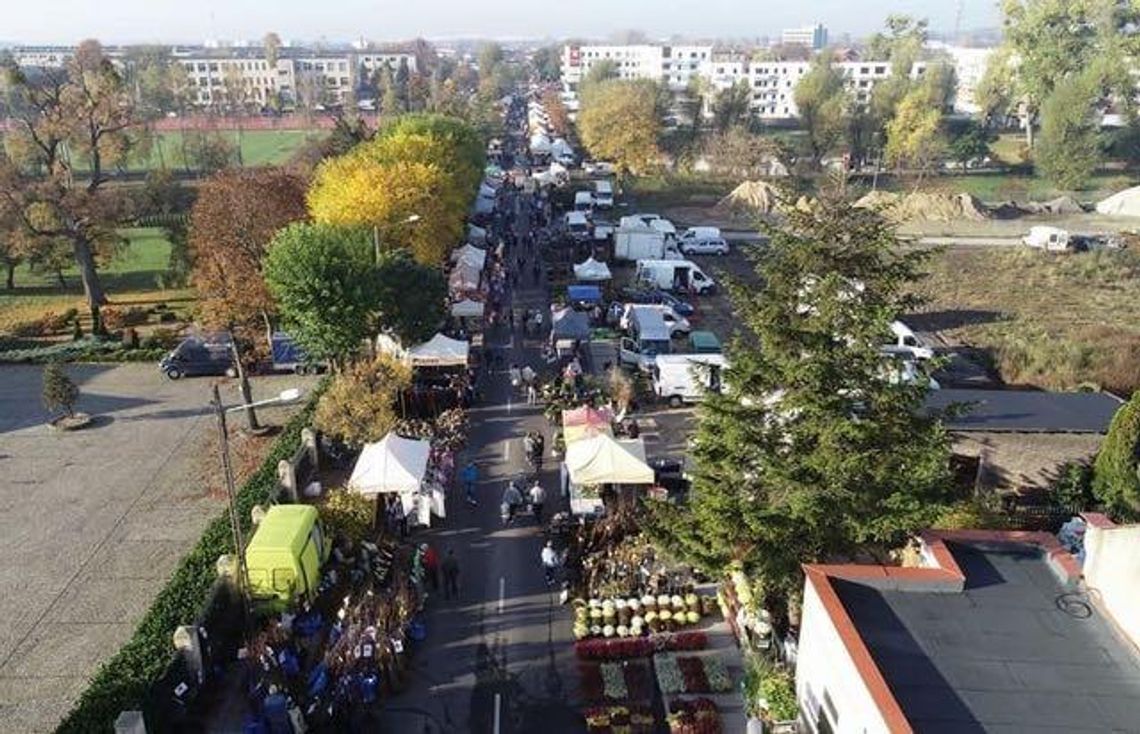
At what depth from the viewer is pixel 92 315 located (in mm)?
33344

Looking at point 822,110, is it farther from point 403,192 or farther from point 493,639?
point 493,639

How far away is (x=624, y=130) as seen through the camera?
6094cm

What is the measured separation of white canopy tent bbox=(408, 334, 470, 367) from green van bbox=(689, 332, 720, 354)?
787cm

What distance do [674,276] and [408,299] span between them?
48.4ft

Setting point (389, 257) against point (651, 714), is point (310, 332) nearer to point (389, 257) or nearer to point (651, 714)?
point (389, 257)

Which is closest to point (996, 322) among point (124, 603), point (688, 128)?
point (124, 603)

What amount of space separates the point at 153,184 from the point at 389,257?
2574cm

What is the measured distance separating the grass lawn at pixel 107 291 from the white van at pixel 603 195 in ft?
85.4

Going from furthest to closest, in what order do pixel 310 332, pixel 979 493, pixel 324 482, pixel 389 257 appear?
pixel 389 257
pixel 310 332
pixel 324 482
pixel 979 493

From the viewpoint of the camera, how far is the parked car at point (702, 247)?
43875mm

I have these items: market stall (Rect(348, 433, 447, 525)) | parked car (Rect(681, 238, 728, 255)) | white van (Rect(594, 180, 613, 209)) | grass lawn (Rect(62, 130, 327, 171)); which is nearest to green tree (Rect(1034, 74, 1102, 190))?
white van (Rect(594, 180, 613, 209))

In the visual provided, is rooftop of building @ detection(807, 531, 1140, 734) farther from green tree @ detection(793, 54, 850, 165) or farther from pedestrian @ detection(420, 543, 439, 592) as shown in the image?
green tree @ detection(793, 54, 850, 165)

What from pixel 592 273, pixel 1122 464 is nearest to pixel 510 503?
pixel 1122 464

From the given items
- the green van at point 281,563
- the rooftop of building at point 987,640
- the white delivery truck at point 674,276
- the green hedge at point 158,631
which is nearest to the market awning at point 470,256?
the white delivery truck at point 674,276
